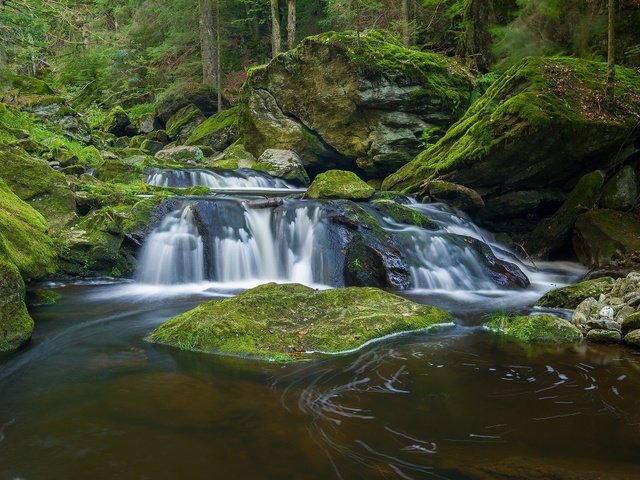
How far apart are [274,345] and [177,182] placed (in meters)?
11.2

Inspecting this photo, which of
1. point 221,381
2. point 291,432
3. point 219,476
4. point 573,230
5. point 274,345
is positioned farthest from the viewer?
point 573,230

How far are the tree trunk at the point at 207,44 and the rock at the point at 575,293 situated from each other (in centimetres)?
2155

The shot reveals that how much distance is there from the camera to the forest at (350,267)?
3.21m

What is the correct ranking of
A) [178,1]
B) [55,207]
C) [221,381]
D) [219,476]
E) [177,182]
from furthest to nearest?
[178,1]
[177,182]
[55,207]
[221,381]
[219,476]

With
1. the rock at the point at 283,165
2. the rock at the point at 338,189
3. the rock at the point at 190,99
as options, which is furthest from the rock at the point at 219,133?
the rock at the point at 338,189

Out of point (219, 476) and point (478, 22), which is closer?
point (219, 476)

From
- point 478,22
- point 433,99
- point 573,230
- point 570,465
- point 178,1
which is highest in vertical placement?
point 178,1

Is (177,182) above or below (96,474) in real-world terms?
above

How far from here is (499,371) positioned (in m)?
4.49

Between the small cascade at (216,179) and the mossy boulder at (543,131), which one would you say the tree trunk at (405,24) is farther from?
the small cascade at (216,179)

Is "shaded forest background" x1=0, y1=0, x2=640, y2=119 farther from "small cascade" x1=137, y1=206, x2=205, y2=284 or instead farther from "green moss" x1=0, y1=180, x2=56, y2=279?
"green moss" x1=0, y1=180, x2=56, y2=279

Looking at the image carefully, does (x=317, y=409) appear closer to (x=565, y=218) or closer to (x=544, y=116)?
(x=544, y=116)

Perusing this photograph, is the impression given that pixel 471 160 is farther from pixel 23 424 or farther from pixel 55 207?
pixel 23 424

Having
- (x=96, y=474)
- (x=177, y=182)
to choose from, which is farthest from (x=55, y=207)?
(x=96, y=474)
